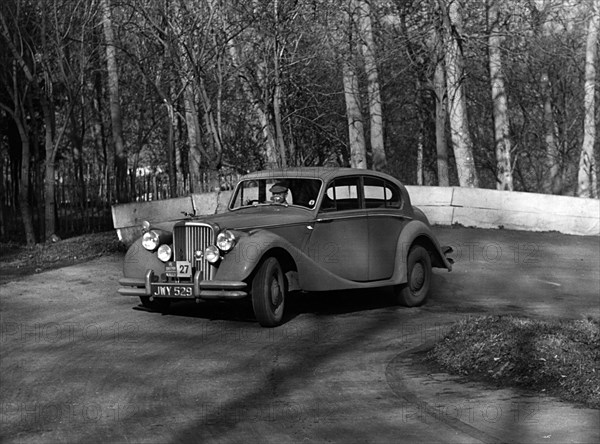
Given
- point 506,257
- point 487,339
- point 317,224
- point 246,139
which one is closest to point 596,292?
point 506,257

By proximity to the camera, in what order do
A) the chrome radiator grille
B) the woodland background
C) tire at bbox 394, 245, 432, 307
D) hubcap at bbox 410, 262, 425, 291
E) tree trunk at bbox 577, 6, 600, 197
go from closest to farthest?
the chrome radiator grille
tire at bbox 394, 245, 432, 307
hubcap at bbox 410, 262, 425, 291
the woodland background
tree trunk at bbox 577, 6, 600, 197

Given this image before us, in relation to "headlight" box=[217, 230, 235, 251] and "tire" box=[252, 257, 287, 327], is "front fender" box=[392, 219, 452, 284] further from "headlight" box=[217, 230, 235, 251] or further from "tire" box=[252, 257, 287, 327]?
"headlight" box=[217, 230, 235, 251]

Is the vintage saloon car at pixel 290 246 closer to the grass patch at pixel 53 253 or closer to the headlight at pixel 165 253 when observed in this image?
the headlight at pixel 165 253

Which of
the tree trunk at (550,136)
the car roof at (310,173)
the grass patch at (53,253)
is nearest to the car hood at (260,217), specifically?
the car roof at (310,173)

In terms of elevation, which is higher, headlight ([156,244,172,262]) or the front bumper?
headlight ([156,244,172,262])

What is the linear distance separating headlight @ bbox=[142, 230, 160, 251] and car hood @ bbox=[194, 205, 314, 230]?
530 millimetres

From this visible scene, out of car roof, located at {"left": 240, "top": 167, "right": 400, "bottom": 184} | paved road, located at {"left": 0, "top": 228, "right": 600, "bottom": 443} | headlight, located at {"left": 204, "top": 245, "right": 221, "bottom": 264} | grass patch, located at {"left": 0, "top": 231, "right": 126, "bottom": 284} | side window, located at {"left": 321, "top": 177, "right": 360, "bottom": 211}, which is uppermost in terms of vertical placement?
car roof, located at {"left": 240, "top": 167, "right": 400, "bottom": 184}

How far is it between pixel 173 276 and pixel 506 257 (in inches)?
338

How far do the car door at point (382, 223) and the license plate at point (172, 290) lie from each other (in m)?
2.58

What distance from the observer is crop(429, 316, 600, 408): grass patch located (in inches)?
285

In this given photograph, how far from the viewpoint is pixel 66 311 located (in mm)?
11570

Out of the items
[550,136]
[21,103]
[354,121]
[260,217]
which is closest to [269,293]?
[260,217]

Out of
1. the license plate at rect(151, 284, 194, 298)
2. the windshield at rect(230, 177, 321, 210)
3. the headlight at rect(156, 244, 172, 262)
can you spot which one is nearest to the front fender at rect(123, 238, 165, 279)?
the headlight at rect(156, 244, 172, 262)

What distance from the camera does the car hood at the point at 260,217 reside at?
1047 cm
